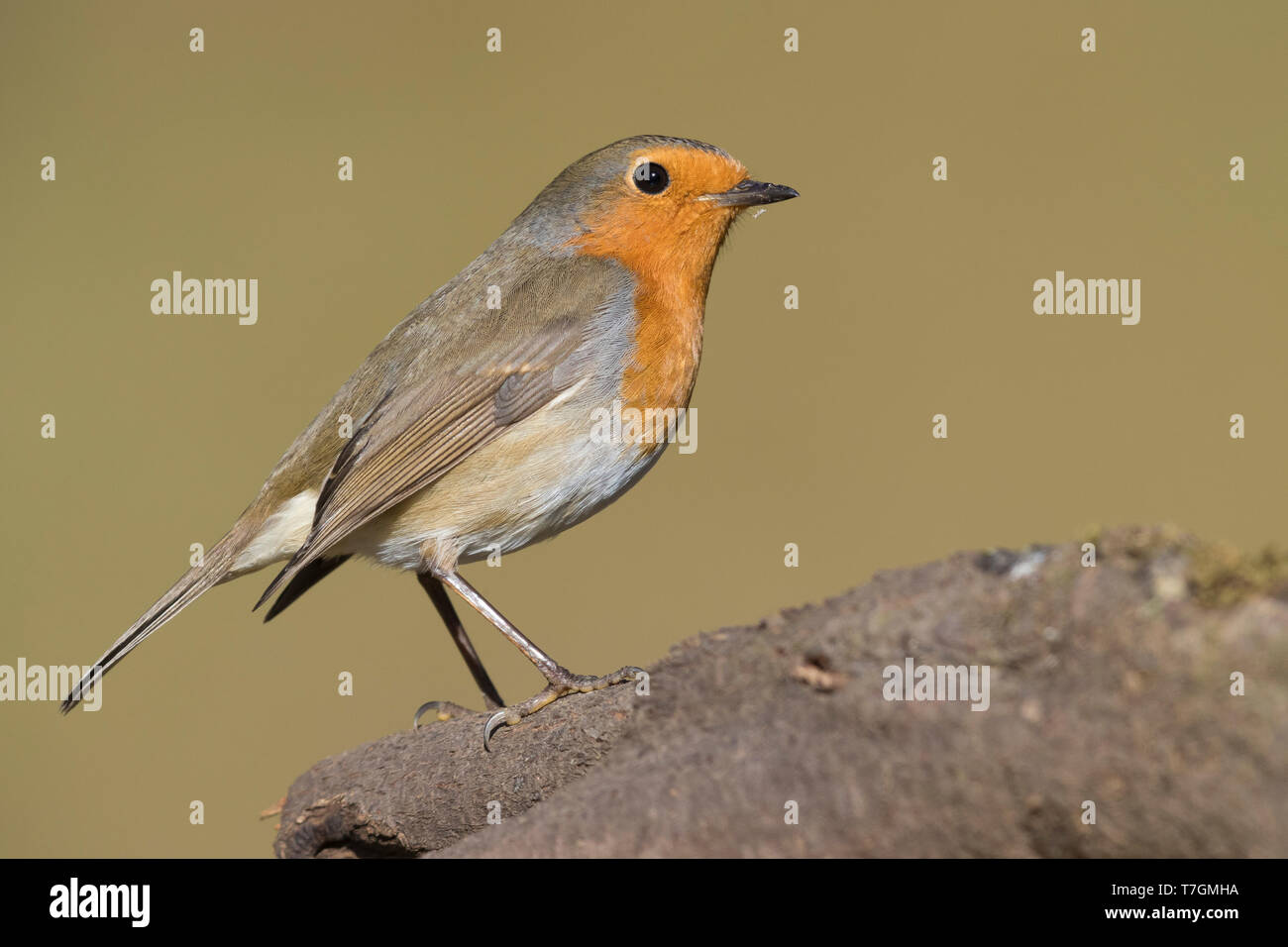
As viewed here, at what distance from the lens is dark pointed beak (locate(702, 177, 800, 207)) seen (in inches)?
168

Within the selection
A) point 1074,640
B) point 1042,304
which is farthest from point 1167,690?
point 1042,304

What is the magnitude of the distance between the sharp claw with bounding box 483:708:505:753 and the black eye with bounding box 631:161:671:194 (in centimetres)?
213

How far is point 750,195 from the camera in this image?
427cm

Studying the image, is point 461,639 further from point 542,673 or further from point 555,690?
point 555,690

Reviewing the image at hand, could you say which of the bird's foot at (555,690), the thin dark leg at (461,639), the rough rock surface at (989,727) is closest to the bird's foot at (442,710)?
the thin dark leg at (461,639)

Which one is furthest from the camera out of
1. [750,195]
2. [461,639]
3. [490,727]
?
[461,639]

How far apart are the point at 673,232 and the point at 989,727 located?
3.00 metres

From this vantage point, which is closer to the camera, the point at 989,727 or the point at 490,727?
the point at 989,727

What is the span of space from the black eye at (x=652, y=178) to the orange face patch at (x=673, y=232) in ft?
0.05

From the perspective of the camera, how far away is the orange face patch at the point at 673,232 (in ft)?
13.7

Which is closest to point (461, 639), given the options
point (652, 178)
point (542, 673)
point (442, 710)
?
point (442, 710)

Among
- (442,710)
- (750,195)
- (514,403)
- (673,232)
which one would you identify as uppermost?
(750,195)

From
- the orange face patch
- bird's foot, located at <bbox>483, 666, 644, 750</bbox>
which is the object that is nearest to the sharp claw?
bird's foot, located at <bbox>483, 666, 644, 750</bbox>

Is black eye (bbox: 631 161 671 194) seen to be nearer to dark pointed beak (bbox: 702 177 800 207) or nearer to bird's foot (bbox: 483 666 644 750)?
dark pointed beak (bbox: 702 177 800 207)
